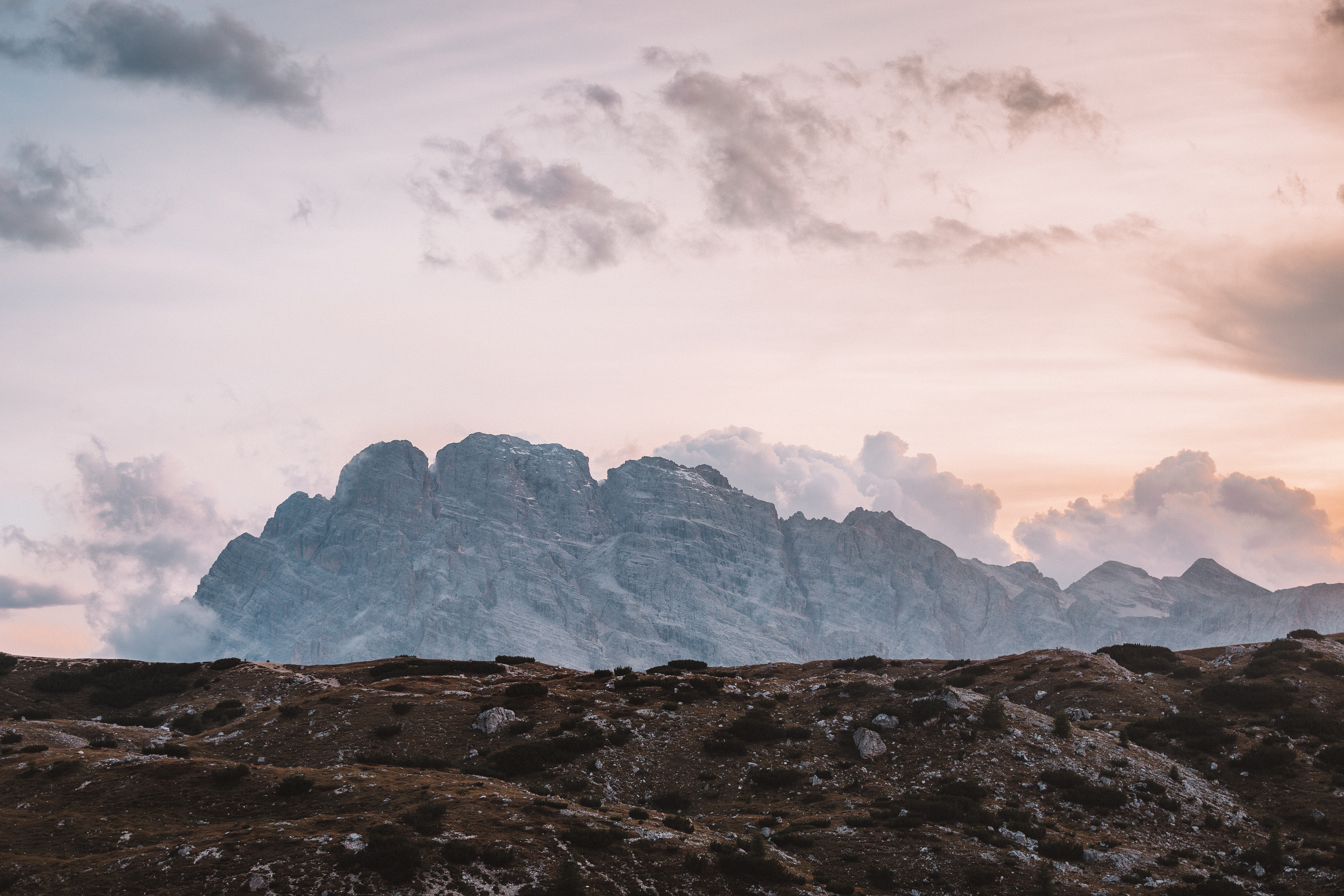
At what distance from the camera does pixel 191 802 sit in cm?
4347

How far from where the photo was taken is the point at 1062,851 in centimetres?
4762

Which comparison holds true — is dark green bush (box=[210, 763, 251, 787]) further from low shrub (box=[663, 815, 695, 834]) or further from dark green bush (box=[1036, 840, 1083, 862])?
dark green bush (box=[1036, 840, 1083, 862])

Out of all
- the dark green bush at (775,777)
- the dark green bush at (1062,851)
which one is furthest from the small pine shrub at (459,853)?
the dark green bush at (1062,851)

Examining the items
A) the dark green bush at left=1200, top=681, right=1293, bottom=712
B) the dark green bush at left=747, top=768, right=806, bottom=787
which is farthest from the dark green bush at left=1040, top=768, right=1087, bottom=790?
the dark green bush at left=1200, top=681, right=1293, bottom=712

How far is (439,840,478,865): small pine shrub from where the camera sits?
36594 mm

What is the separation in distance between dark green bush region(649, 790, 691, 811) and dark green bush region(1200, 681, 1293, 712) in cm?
4768

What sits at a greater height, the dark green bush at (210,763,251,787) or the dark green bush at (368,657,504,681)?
the dark green bush at (210,763,251,787)

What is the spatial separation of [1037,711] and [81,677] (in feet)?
327

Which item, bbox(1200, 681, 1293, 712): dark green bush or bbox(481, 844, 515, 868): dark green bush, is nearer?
bbox(481, 844, 515, 868): dark green bush

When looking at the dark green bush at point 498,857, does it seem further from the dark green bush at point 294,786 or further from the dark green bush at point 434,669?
the dark green bush at point 434,669

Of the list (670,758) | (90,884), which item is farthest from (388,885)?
(670,758)

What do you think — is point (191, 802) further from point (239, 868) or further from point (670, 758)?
point (670, 758)

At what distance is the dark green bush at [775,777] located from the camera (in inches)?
2340

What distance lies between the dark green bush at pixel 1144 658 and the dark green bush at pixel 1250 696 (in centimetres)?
1141
